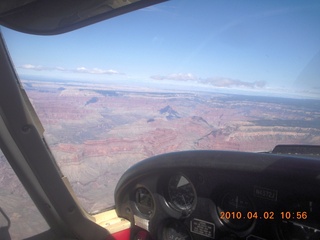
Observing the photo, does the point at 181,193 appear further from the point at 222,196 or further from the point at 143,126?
the point at 143,126

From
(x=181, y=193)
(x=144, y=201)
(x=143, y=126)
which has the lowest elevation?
(x=144, y=201)

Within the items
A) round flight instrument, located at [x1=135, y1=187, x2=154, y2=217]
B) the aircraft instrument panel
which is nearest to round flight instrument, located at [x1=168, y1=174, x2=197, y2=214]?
the aircraft instrument panel

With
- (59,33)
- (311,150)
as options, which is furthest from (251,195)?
(59,33)
